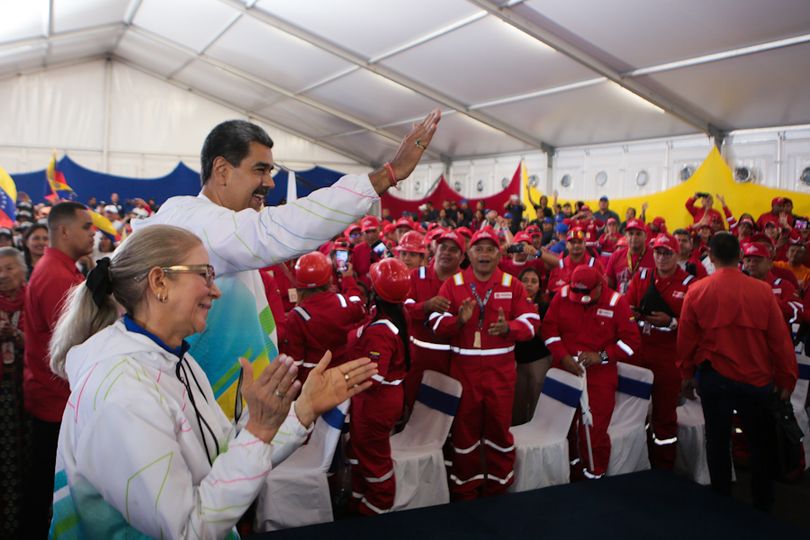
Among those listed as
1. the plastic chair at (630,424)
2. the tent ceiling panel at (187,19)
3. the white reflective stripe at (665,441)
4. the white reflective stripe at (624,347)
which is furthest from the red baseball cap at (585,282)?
the tent ceiling panel at (187,19)

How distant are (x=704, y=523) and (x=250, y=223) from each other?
1583mm

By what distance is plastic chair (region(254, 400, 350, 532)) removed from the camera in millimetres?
2887

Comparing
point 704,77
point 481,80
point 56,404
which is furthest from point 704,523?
point 481,80

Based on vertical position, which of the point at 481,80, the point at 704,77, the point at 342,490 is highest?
the point at 481,80

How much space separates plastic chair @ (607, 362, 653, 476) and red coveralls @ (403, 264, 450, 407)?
1.26m

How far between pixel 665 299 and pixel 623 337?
810 mm

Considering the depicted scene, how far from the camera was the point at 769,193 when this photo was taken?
827 cm

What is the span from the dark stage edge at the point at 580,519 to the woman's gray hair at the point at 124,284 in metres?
0.72

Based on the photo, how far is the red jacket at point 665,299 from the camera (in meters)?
4.46

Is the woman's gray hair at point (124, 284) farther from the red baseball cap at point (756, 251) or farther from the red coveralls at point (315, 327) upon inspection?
the red baseball cap at point (756, 251)

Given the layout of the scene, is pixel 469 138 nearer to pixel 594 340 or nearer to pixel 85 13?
pixel 85 13

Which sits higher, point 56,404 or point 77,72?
point 77,72

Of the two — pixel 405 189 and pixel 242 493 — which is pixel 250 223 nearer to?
pixel 242 493

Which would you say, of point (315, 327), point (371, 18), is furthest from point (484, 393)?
point (371, 18)
